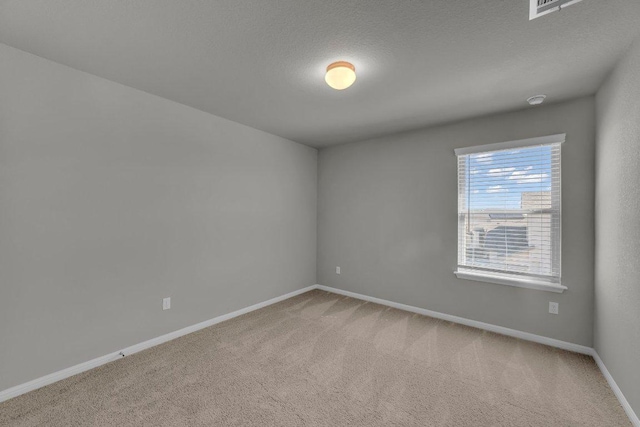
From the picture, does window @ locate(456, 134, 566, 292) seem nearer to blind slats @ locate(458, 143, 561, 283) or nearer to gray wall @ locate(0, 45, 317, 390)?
blind slats @ locate(458, 143, 561, 283)

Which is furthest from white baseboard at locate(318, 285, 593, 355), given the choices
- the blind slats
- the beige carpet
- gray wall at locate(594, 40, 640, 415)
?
the blind slats

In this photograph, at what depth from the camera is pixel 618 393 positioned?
78.6 inches

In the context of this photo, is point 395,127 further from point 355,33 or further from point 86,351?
point 86,351

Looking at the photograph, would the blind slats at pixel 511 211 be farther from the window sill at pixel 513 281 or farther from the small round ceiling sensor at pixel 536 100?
the small round ceiling sensor at pixel 536 100

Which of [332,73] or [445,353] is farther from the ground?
[332,73]

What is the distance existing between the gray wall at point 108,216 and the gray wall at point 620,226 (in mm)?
3553

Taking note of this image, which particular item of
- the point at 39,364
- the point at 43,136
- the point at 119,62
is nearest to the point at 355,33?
the point at 119,62

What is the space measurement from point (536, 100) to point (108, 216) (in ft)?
13.6

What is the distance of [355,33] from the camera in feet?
5.77

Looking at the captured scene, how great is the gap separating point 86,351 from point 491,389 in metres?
3.30

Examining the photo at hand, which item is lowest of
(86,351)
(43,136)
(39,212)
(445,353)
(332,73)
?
(445,353)

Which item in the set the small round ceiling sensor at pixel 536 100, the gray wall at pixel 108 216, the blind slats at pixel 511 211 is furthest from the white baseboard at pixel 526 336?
the small round ceiling sensor at pixel 536 100

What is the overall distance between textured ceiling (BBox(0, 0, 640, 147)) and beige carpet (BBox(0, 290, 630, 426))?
97.7 inches

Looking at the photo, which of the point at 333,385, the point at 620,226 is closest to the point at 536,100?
the point at 620,226
